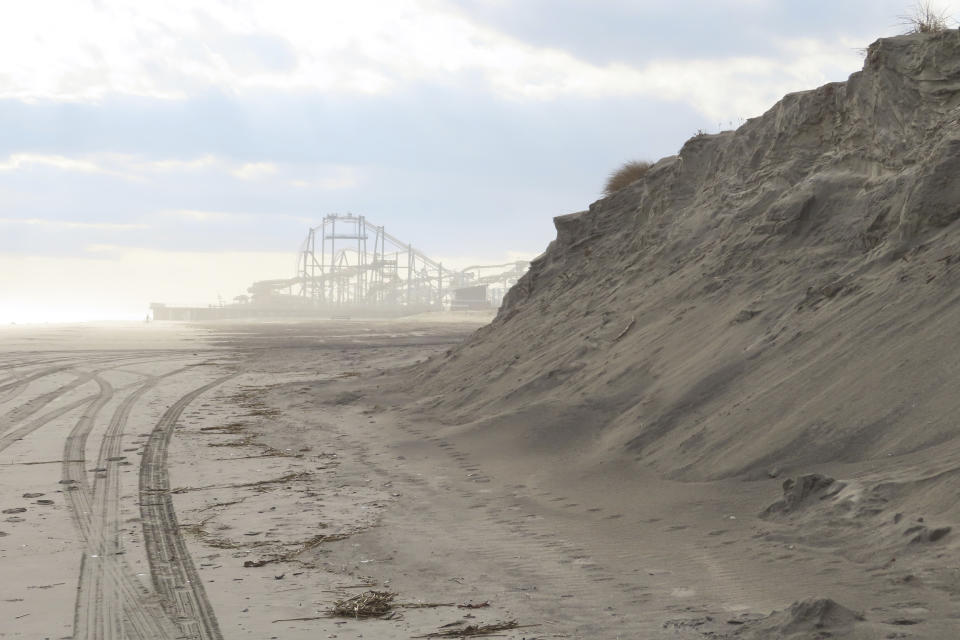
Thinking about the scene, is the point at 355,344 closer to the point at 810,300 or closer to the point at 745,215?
the point at 745,215

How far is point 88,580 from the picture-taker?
5238mm

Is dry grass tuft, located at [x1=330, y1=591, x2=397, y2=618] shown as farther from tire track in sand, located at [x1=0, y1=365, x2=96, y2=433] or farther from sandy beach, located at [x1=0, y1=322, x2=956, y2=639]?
tire track in sand, located at [x1=0, y1=365, x2=96, y2=433]

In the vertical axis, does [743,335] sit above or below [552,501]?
above

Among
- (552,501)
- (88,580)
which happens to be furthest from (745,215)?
(88,580)

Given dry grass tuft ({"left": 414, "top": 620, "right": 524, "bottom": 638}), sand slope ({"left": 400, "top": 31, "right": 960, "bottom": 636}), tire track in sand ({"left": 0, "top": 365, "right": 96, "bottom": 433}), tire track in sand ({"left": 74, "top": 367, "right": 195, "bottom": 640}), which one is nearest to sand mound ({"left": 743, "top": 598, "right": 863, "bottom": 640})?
sand slope ({"left": 400, "top": 31, "right": 960, "bottom": 636})

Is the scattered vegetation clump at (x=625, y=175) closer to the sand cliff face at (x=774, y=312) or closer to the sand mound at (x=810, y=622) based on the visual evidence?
the sand cliff face at (x=774, y=312)

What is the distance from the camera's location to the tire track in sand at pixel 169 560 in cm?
454

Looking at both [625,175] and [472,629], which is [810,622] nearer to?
[472,629]

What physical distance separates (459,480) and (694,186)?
8.49 meters

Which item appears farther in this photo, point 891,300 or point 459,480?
point 459,480

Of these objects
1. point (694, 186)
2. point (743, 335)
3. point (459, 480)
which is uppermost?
point (694, 186)

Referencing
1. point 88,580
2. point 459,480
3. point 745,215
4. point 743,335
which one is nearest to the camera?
point 88,580

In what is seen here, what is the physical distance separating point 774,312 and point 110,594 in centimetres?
691

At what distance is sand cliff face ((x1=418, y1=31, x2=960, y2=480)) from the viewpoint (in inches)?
272
